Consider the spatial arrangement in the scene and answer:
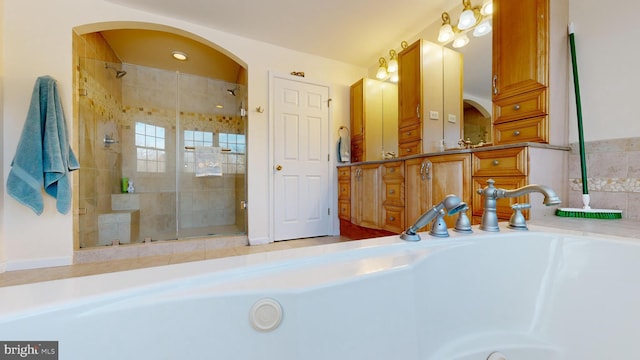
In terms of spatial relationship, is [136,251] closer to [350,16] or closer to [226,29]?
[226,29]

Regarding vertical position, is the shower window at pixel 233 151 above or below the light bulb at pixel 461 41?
below

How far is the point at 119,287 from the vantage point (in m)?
0.49

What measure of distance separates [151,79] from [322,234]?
2984mm

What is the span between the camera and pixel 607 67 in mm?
1332

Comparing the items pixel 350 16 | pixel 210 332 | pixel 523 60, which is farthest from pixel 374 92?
pixel 210 332

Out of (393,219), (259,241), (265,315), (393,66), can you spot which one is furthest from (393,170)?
(265,315)

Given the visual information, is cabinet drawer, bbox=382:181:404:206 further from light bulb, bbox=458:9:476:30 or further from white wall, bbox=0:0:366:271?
white wall, bbox=0:0:366:271

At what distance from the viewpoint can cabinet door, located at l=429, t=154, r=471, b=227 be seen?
1.57 m

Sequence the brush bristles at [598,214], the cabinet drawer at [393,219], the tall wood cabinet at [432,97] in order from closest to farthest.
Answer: the brush bristles at [598,214]
the cabinet drawer at [393,219]
the tall wood cabinet at [432,97]

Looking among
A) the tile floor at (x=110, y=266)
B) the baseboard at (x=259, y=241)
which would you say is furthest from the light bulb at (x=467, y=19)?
the baseboard at (x=259, y=241)

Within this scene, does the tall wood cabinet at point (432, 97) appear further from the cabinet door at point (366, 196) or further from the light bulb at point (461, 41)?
the cabinet door at point (366, 196)

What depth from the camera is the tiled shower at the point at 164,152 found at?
258 centimetres

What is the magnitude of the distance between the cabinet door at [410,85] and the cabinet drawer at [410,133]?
4cm

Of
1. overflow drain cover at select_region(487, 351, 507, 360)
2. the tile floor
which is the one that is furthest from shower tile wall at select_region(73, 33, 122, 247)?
overflow drain cover at select_region(487, 351, 507, 360)
